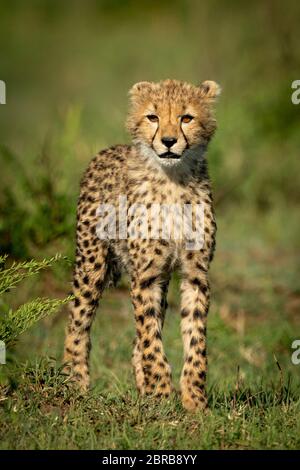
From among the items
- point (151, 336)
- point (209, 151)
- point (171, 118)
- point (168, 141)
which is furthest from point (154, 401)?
point (209, 151)

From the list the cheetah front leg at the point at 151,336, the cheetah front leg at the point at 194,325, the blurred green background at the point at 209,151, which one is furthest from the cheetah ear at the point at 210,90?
the blurred green background at the point at 209,151

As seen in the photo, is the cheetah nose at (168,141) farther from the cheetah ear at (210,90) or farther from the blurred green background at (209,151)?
the blurred green background at (209,151)

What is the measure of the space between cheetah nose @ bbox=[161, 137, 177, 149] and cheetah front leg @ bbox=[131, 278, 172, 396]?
0.66 metres

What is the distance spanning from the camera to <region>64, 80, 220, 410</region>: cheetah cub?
4.60m

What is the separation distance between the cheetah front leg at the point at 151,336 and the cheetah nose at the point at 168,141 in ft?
2.16

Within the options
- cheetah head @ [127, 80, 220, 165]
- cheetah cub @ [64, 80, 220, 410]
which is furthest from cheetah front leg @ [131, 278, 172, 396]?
cheetah head @ [127, 80, 220, 165]

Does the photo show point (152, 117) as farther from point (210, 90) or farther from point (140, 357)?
point (140, 357)

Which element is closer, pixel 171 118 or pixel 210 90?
pixel 171 118


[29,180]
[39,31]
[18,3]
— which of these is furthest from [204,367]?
[18,3]

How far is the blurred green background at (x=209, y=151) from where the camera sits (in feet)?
21.0

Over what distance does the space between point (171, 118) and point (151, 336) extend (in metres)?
1.00

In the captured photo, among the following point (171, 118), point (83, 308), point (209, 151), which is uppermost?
point (209, 151)

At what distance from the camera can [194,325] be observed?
467cm

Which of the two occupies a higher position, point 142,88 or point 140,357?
point 142,88
